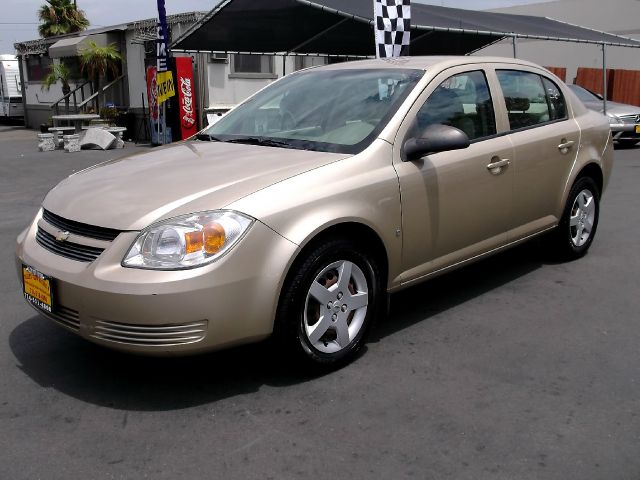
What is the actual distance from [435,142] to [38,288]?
216cm

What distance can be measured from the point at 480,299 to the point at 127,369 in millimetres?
2403

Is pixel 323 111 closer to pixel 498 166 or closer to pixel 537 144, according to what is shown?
pixel 498 166

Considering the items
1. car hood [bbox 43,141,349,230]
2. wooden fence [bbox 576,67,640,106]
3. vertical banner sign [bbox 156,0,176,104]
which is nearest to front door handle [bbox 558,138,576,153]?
car hood [bbox 43,141,349,230]

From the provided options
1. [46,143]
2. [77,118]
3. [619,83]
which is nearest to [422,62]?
[77,118]

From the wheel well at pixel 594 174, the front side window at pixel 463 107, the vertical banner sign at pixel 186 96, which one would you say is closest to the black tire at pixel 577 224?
the wheel well at pixel 594 174

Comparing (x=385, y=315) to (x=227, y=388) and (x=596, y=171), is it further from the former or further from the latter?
(x=596, y=171)

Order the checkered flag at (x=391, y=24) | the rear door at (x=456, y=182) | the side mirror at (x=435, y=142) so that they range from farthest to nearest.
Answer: the checkered flag at (x=391, y=24), the rear door at (x=456, y=182), the side mirror at (x=435, y=142)

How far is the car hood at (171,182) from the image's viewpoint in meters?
3.03

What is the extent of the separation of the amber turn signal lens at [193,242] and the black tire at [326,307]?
45 cm

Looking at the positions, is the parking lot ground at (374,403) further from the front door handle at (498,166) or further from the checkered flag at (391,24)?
the checkered flag at (391,24)

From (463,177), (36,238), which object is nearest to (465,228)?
(463,177)

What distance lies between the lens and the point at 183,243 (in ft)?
9.54

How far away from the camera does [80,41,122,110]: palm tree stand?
1909 cm

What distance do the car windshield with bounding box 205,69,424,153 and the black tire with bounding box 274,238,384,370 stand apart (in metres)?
0.62
